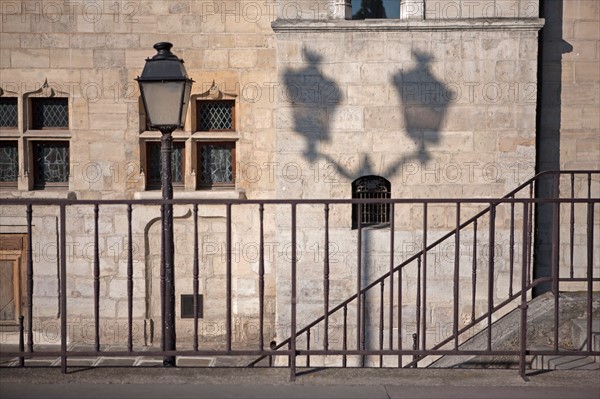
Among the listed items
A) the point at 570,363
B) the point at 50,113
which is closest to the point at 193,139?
the point at 50,113

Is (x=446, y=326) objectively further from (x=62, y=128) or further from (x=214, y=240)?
(x=62, y=128)

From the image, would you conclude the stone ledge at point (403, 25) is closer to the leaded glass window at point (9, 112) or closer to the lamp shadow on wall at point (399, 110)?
the lamp shadow on wall at point (399, 110)

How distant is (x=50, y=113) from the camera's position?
8.77 metres

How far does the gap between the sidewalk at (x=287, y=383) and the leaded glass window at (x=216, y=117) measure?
454cm

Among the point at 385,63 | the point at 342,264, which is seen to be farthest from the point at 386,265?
the point at 385,63

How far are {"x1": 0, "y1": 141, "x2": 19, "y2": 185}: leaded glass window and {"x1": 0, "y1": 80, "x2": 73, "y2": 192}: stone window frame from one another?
133mm

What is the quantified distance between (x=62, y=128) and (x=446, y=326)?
15.2 ft

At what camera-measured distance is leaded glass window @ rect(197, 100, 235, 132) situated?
28.6ft

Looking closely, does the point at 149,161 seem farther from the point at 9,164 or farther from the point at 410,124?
the point at 410,124

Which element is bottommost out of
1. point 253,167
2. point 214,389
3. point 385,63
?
point 214,389

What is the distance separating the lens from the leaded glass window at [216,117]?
8719 mm

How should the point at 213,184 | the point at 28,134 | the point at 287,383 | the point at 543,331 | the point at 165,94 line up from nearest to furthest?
the point at 287,383 < the point at 165,94 < the point at 543,331 < the point at 28,134 < the point at 213,184

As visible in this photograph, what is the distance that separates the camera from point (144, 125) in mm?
8672

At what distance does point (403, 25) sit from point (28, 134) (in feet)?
13.9
